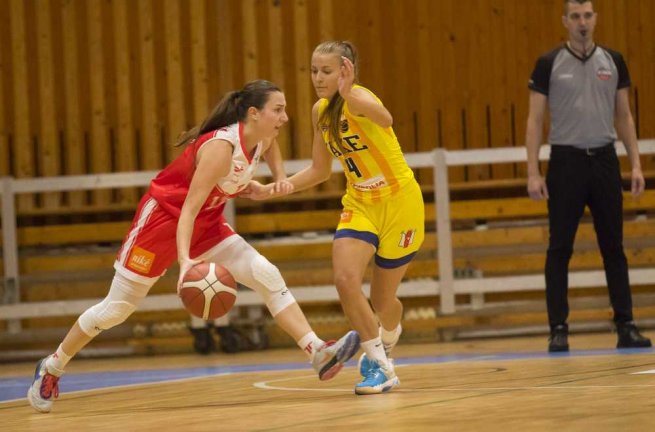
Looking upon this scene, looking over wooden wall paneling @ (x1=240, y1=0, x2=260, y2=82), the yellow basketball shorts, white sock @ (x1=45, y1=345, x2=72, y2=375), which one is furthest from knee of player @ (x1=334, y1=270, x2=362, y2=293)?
wooden wall paneling @ (x1=240, y1=0, x2=260, y2=82)

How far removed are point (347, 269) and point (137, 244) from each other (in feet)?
3.26

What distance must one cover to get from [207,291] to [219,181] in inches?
29.1

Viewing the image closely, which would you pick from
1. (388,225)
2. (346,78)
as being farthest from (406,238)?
(346,78)

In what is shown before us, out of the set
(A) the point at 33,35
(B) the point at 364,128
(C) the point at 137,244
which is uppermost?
(A) the point at 33,35

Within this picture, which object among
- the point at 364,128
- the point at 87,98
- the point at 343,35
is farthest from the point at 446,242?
the point at 364,128

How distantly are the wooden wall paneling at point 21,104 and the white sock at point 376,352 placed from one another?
20.2ft

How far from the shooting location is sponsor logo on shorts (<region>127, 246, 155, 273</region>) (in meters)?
5.83

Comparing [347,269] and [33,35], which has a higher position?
[33,35]

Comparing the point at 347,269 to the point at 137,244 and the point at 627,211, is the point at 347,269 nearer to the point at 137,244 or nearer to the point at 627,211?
the point at 137,244

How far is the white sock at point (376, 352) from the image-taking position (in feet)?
19.2

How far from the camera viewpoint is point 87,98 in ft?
38.0

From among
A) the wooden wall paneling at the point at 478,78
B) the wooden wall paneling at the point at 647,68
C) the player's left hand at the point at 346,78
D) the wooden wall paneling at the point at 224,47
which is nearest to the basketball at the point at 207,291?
the player's left hand at the point at 346,78

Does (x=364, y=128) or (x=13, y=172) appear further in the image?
(x=13, y=172)

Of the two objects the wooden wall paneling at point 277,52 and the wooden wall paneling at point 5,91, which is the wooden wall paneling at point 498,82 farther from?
the wooden wall paneling at point 5,91
